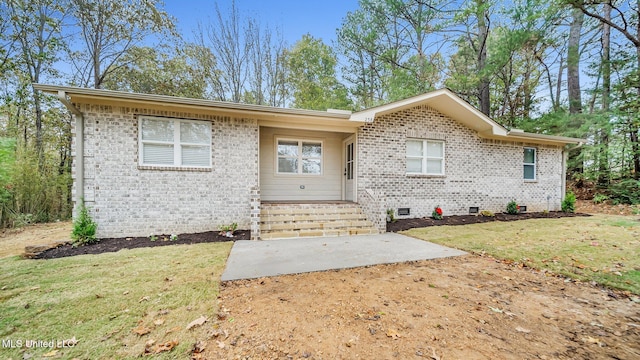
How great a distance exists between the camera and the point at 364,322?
2260 millimetres

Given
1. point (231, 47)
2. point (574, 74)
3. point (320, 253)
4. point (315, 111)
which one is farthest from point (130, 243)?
point (574, 74)

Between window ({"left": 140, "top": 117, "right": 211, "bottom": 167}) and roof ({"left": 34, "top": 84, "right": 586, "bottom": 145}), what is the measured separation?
454mm

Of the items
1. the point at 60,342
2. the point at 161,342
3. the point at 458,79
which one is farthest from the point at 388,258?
the point at 458,79

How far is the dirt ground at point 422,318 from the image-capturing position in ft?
6.19

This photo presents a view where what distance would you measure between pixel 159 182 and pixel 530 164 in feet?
43.2

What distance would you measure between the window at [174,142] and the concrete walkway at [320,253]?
8.88ft

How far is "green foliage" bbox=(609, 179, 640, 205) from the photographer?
1063 centimetres

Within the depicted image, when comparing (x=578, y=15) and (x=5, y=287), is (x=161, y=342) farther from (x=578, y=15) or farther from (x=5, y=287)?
(x=578, y=15)

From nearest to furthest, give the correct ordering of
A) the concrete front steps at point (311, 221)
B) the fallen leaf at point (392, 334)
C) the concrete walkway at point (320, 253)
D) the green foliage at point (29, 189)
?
the fallen leaf at point (392, 334) < the concrete walkway at point (320, 253) < the concrete front steps at point (311, 221) < the green foliage at point (29, 189)

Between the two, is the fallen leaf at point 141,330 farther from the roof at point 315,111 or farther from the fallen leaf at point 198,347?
the roof at point 315,111

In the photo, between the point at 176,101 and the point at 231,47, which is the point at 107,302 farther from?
the point at 231,47

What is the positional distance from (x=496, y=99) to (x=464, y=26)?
5.62 metres

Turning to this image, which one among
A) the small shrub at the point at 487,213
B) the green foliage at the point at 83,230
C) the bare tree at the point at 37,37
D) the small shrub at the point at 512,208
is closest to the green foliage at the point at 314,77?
the bare tree at the point at 37,37

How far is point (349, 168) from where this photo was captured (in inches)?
336
